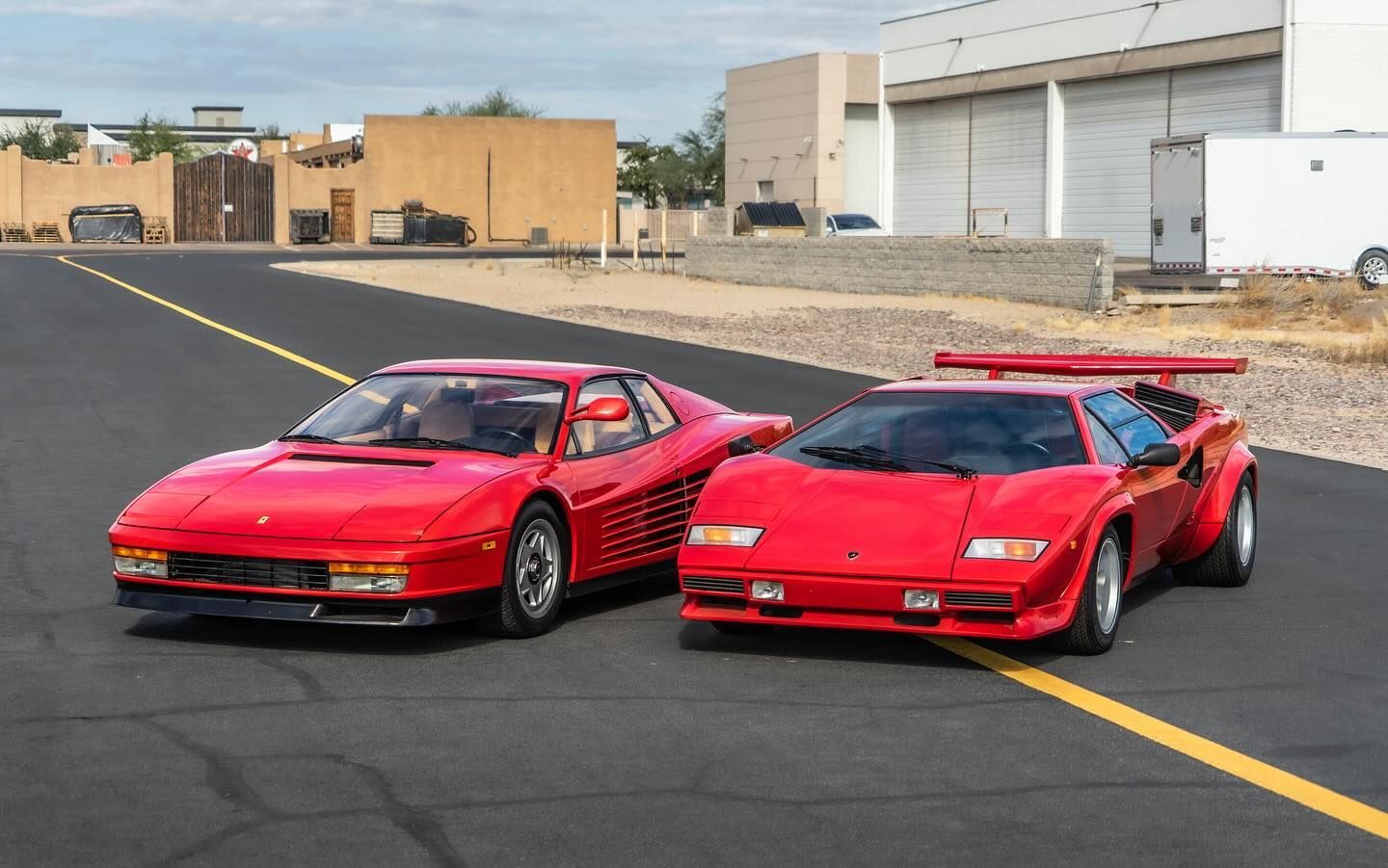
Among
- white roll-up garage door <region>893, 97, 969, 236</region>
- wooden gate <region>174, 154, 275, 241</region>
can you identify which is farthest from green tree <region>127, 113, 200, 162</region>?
white roll-up garage door <region>893, 97, 969, 236</region>

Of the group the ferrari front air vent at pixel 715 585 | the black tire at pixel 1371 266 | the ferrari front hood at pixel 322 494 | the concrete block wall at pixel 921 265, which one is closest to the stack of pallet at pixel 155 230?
the concrete block wall at pixel 921 265

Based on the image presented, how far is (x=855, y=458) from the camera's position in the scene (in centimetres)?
824

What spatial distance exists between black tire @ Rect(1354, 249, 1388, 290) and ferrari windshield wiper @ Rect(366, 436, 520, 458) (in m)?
32.6

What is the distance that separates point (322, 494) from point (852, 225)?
151 ft

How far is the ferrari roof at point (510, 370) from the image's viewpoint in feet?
29.9

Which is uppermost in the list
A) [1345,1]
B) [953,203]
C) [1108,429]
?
[1345,1]

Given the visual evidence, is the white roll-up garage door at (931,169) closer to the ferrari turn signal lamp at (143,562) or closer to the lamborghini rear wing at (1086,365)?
the lamborghini rear wing at (1086,365)

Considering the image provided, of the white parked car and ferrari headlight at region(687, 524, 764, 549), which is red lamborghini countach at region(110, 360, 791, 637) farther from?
the white parked car

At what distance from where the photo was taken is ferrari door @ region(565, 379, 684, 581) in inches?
338

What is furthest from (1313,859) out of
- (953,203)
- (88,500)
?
(953,203)

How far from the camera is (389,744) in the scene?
6.22 m

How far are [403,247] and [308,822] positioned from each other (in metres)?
71.8

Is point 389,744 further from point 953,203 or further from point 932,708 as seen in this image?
point 953,203

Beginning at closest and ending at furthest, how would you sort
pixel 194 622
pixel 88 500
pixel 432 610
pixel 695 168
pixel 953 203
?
pixel 432 610 < pixel 194 622 < pixel 88 500 < pixel 953 203 < pixel 695 168
